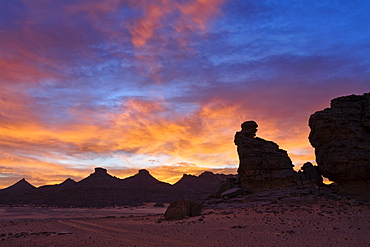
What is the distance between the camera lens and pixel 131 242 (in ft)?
48.9

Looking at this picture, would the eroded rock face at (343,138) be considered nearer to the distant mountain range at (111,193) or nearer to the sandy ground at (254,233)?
the sandy ground at (254,233)

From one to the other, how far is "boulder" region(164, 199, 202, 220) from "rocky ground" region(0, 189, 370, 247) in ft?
12.6

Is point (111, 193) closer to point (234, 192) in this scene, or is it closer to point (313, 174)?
point (234, 192)

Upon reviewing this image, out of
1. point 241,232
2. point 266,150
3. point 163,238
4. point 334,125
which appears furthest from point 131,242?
point 334,125

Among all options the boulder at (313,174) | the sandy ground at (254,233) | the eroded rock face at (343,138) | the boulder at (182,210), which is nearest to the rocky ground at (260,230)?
the sandy ground at (254,233)

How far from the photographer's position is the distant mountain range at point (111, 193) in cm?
8394

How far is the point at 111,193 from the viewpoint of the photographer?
93.2 meters

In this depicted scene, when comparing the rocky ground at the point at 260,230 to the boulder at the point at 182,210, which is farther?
the boulder at the point at 182,210

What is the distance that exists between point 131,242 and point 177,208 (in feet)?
39.8

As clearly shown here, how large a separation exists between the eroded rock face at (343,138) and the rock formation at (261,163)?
4.14 m

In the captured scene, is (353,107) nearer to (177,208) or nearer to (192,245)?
(177,208)

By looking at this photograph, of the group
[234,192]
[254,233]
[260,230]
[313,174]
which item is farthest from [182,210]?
[313,174]

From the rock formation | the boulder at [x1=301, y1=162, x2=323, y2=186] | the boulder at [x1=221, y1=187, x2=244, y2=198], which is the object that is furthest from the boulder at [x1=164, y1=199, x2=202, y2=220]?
the boulder at [x1=301, y1=162, x2=323, y2=186]

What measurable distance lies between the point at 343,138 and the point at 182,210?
2059 centimetres
